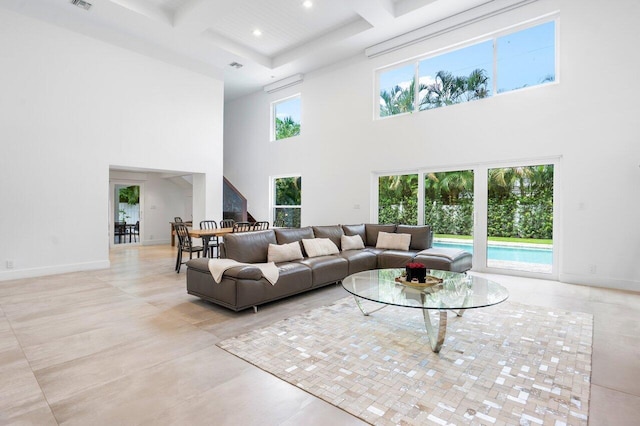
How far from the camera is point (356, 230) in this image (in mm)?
6246

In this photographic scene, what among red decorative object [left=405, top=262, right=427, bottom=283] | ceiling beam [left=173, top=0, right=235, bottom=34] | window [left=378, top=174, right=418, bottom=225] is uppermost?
ceiling beam [left=173, top=0, right=235, bottom=34]

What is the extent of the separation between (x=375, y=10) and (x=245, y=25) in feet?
8.65

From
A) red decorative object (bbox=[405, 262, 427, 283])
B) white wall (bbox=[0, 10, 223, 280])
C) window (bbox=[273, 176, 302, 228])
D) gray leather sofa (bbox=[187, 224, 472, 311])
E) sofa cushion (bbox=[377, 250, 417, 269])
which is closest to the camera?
red decorative object (bbox=[405, 262, 427, 283])

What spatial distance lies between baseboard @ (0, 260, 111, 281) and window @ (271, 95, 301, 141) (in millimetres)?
5401

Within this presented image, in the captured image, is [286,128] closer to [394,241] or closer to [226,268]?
[394,241]

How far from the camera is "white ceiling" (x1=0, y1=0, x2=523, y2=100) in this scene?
5582 millimetres

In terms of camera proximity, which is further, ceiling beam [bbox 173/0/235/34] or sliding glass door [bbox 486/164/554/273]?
ceiling beam [bbox 173/0/235/34]

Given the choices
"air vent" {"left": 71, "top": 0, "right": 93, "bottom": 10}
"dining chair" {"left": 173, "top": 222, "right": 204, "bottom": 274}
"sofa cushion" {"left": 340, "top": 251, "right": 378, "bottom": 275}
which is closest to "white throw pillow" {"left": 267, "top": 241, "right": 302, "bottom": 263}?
"sofa cushion" {"left": 340, "top": 251, "right": 378, "bottom": 275}

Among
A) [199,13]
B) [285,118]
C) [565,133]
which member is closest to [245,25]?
[199,13]

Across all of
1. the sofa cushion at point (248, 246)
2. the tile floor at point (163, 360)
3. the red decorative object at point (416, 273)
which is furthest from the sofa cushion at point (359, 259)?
the red decorative object at point (416, 273)

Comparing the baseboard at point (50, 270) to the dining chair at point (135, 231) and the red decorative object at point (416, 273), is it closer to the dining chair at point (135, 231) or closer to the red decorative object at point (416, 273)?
the dining chair at point (135, 231)

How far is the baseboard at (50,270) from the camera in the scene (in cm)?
525

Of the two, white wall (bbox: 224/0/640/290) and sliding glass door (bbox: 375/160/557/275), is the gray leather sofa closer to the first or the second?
sliding glass door (bbox: 375/160/557/275)

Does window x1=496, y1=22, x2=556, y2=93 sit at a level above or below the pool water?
above
